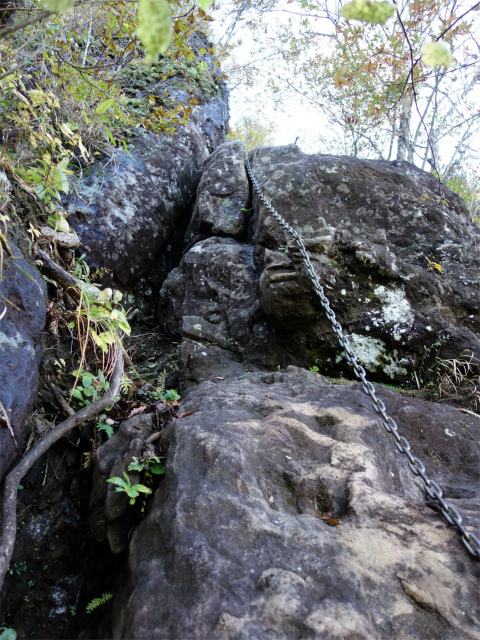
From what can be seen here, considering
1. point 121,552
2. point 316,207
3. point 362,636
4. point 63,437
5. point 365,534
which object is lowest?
point 121,552

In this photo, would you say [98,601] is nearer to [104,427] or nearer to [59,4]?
[104,427]

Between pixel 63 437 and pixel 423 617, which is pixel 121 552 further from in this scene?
pixel 423 617

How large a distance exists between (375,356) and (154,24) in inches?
133

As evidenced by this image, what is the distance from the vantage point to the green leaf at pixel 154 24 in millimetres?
969

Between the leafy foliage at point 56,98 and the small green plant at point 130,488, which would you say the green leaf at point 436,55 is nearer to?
the leafy foliage at point 56,98

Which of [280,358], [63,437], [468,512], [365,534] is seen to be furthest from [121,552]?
[280,358]

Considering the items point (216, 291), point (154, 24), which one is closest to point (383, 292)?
point (216, 291)

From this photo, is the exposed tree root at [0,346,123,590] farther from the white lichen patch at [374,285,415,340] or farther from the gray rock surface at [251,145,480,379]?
the white lichen patch at [374,285,415,340]

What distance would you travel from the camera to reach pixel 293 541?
160 cm

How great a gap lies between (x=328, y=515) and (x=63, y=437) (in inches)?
64.4

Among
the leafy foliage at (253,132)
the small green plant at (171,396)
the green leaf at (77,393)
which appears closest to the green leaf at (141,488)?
the green leaf at (77,393)

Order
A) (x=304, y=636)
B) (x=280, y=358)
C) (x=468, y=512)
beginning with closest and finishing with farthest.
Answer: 1. (x=304, y=636)
2. (x=468, y=512)
3. (x=280, y=358)

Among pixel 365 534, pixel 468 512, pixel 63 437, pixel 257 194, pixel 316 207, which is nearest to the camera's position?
pixel 365 534

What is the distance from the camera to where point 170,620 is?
1353mm
